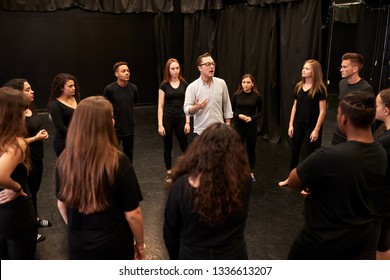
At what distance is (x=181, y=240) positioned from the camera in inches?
60.5

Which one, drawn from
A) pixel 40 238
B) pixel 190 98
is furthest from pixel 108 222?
pixel 190 98

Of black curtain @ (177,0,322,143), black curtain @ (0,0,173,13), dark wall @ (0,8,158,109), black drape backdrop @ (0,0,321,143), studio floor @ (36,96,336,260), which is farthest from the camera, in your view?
dark wall @ (0,8,158,109)

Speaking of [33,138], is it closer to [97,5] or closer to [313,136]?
[313,136]

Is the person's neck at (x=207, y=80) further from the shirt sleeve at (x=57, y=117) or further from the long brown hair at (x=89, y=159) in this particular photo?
the long brown hair at (x=89, y=159)

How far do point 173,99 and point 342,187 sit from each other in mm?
2523

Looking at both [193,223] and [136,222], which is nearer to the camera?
[193,223]

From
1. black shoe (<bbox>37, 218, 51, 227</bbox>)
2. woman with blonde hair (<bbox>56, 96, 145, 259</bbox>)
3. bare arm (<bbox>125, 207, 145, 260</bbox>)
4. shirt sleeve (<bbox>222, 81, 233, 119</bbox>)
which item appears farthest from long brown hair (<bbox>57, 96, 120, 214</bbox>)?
shirt sleeve (<bbox>222, 81, 233, 119</bbox>)

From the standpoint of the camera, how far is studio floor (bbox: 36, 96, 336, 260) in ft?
9.05

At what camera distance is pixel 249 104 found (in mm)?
3832

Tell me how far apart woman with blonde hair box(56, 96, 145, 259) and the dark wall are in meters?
6.79

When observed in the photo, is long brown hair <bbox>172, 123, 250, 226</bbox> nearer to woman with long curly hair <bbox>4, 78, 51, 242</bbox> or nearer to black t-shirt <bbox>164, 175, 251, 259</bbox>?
black t-shirt <bbox>164, 175, 251, 259</bbox>

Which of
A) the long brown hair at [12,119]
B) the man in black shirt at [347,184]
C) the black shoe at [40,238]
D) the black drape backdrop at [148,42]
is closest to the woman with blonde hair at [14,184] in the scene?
the long brown hair at [12,119]

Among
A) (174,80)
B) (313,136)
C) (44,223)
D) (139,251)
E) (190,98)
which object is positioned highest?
(174,80)
